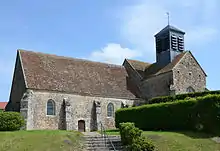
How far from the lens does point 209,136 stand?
21219mm

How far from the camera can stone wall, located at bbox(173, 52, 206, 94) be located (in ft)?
114

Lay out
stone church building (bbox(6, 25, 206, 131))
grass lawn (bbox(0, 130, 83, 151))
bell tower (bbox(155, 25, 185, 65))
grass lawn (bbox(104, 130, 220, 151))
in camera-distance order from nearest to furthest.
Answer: grass lawn (bbox(0, 130, 83, 151)) < grass lawn (bbox(104, 130, 220, 151)) < stone church building (bbox(6, 25, 206, 131)) < bell tower (bbox(155, 25, 185, 65))

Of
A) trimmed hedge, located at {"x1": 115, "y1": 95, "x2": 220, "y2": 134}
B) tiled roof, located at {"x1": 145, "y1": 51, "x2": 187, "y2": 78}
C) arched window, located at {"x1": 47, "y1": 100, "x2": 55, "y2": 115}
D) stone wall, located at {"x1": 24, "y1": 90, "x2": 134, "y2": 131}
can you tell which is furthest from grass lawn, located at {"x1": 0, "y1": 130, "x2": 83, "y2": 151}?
tiled roof, located at {"x1": 145, "y1": 51, "x2": 187, "y2": 78}

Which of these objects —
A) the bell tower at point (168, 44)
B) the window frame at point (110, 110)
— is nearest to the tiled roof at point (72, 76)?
the window frame at point (110, 110)

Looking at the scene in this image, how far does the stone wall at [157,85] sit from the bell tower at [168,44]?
2.86m

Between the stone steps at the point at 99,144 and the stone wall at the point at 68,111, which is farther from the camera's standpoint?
the stone wall at the point at 68,111

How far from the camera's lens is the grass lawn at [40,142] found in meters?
17.4

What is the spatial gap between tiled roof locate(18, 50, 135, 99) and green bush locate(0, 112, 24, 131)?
504 centimetres

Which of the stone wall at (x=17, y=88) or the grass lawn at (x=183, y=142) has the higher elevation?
the stone wall at (x=17, y=88)

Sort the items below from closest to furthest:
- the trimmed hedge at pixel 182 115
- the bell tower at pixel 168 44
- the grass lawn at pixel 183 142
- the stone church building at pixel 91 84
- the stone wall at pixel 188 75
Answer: the grass lawn at pixel 183 142 < the trimmed hedge at pixel 182 115 < the stone church building at pixel 91 84 < the stone wall at pixel 188 75 < the bell tower at pixel 168 44

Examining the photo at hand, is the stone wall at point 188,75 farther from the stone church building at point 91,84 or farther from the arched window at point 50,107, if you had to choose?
the arched window at point 50,107

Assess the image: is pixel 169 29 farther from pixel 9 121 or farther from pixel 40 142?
pixel 40 142

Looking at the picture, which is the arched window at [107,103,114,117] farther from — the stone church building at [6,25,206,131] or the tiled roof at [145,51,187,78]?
the tiled roof at [145,51,187,78]

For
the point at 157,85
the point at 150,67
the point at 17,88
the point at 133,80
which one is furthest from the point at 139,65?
the point at 17,88
